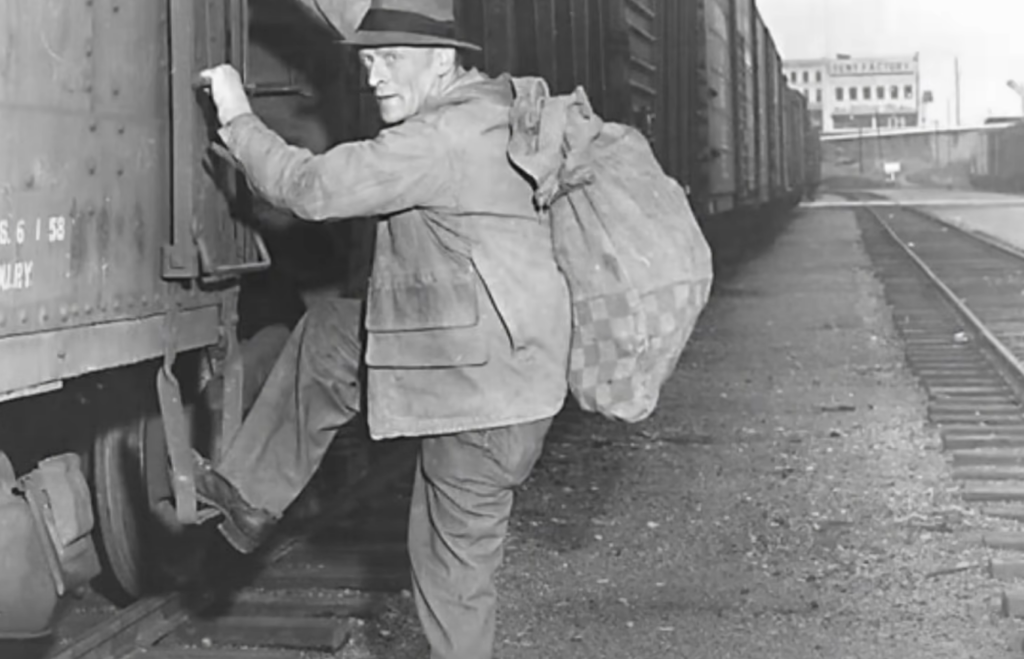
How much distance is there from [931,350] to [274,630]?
Answer: 975cm

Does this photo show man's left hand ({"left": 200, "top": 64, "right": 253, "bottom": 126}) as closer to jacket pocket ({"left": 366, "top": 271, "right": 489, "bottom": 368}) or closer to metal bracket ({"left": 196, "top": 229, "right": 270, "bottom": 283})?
metal bracket ({"left": 196, "top": 229, "right": 270, "bottom": 283})

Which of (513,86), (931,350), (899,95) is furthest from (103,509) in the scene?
(899,95)

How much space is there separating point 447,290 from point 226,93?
710mm

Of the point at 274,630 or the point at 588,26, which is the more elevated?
the point at 588,26

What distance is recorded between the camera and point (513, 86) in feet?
13.2

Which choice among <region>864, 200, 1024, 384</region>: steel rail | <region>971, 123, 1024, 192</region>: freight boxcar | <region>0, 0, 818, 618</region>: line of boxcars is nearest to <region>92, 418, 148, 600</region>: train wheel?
<region>0, 0, 818, 618</region>: line of boxcars

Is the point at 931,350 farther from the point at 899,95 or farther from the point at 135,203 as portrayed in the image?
the point at 899,95

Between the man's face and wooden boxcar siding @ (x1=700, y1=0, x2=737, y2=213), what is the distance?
452 inches

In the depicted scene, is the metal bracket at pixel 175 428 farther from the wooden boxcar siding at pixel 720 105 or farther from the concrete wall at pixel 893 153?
the concrete wall at pixel 893 153

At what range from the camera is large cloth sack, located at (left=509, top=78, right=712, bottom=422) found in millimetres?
3908

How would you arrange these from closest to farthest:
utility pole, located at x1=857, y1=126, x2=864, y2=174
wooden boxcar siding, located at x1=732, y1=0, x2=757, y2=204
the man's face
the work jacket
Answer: the work jacket, the man's face, wooden boxcar siding, located at x1=732, y1=0, x2=757, y2=204, utility pole, located at x1=857, y1=126, x2=864, y2=174

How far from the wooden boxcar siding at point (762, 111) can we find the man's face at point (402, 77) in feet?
69.0

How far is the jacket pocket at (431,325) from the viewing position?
3.91 metres

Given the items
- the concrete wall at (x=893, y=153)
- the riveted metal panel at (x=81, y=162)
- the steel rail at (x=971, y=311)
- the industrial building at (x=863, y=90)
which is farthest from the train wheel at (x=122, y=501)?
the industrial building at (x=863, y=90)
